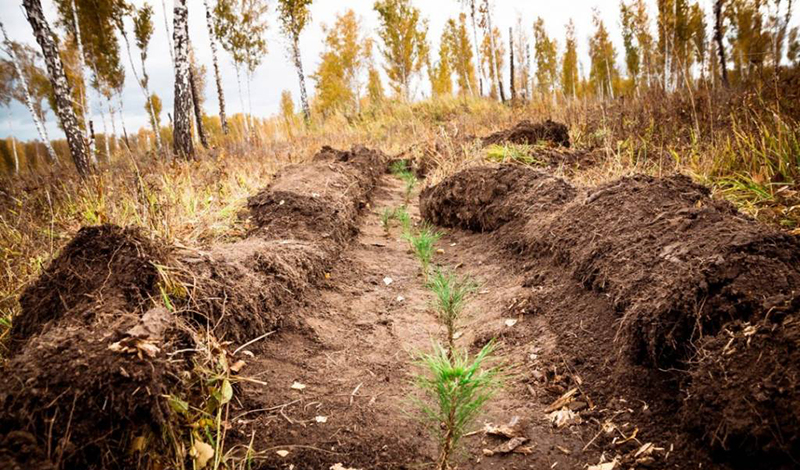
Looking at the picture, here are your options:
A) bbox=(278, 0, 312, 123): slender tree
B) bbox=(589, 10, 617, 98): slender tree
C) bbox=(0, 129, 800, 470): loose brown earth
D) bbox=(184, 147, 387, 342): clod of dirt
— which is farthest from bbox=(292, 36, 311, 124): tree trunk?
bbox=(589, 10, 617, 98): slender tree

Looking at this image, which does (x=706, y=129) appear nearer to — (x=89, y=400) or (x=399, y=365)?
(x=399, y=365)

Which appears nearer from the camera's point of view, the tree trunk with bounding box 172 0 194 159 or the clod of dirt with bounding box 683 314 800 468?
the clod of dirt with bounding box 683 314 800 468

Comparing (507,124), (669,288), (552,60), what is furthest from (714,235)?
(552,60)

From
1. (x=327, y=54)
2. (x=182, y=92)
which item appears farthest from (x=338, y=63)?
(x=182, y=92)

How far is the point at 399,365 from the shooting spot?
7.30 feet

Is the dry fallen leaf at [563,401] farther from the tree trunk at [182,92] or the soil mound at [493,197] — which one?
the tree trunk at [182,92]

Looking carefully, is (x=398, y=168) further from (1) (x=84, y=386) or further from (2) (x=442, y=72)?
(2) (x=442, y=72)

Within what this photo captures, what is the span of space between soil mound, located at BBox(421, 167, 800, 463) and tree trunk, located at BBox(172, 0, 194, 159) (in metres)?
7.80

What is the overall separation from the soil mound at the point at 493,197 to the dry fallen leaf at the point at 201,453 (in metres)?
3.07

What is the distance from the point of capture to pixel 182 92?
8.08m

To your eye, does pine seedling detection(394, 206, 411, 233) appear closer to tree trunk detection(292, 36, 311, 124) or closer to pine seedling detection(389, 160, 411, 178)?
pine seedling detection(389, 160, 411, 178)

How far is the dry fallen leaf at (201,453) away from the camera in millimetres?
1382

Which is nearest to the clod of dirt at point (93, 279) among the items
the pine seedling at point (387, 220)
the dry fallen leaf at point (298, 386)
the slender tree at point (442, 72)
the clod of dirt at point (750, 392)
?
the dry fallen leaf at point (298, 386)

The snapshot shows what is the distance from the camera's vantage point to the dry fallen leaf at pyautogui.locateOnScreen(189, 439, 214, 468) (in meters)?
1.38
